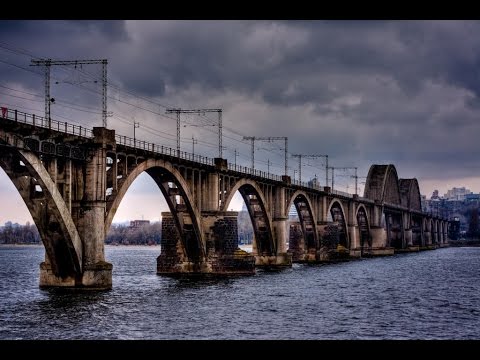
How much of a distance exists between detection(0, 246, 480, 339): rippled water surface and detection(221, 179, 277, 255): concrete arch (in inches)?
1148

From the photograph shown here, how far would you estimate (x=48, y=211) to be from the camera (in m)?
44.6

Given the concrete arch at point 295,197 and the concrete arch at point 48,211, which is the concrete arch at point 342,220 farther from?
the concrete arch at point 48,211

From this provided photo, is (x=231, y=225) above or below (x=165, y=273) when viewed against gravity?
above

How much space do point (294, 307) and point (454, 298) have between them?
15.9 meters

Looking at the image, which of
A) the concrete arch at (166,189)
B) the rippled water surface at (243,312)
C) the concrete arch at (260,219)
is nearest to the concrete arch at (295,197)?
the concrete arch at (260,219)

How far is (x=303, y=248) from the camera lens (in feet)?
388

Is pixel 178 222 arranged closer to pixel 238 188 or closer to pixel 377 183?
pixel 238 188

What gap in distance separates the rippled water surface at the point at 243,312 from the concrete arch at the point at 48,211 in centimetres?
230

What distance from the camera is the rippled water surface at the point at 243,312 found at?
104 ft

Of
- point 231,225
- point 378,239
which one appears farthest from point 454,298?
point 378,239
